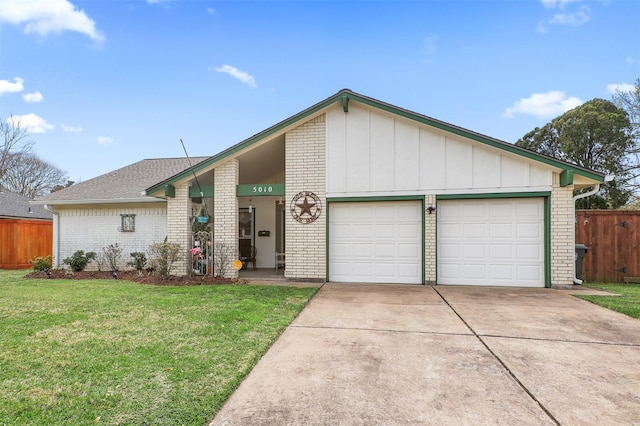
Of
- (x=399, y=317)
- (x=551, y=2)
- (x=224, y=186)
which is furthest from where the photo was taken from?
(x=551, y=2)

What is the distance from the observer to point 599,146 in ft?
65.0

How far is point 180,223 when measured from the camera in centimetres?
891

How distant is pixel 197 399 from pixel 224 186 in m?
6.82

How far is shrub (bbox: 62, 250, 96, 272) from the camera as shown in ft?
32.7

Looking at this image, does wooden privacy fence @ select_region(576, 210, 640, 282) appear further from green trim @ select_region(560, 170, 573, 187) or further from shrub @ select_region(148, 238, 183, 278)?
shrub @ select_region(148, 238, 183, 278)

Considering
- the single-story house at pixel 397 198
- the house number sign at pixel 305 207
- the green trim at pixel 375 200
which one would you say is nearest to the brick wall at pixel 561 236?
the single-story house at pixel 397 198

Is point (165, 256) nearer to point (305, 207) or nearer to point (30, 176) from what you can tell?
point (305, 207)

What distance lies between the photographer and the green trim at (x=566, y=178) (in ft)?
23.1

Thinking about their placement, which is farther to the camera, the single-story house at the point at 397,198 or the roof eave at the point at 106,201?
the roof eave at the point at 106,201

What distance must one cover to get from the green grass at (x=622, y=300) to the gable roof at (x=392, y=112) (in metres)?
2.55

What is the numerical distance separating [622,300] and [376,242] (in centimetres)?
493

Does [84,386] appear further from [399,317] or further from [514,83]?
[514,83]

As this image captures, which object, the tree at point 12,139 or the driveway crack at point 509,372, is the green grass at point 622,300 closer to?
the driveway crack at point 509,372

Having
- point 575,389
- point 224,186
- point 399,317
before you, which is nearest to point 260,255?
point 224,186
